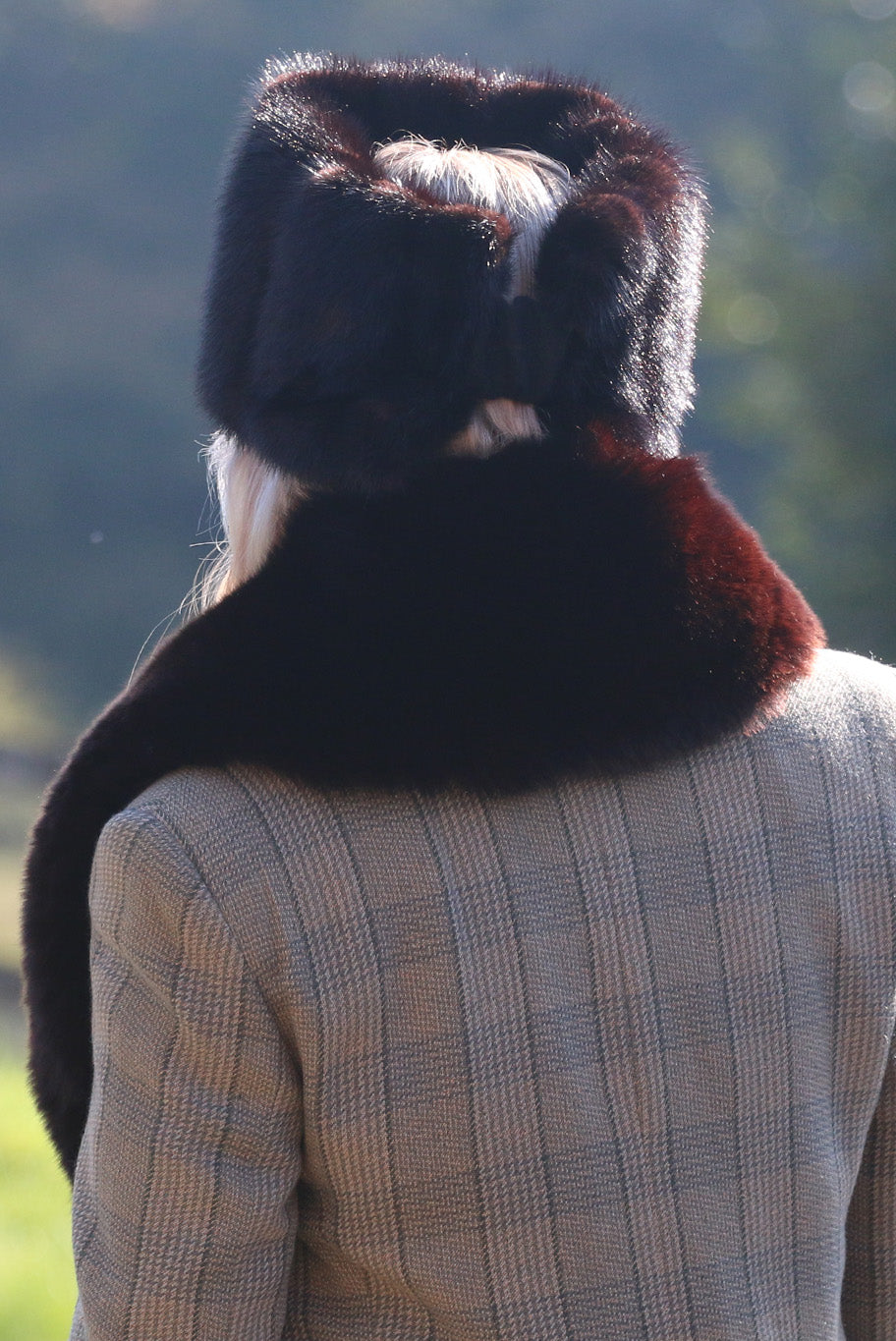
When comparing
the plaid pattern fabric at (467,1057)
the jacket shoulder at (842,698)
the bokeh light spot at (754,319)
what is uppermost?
the bokeh light spot at (754,319)

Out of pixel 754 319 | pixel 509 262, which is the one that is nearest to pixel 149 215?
pixel 754 319

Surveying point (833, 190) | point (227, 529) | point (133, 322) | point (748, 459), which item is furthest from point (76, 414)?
point (227, 529)

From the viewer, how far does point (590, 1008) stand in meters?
0.91

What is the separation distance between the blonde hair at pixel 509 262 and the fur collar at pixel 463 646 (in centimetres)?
4

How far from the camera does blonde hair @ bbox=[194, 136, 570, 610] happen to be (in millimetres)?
913

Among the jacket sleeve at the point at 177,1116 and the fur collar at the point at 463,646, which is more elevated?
the fur collar at the point at 463,646

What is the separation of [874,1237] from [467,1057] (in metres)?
0.43

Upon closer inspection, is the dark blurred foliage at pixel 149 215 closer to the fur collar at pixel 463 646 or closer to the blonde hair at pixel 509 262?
the blonde hair at pixel 509 262

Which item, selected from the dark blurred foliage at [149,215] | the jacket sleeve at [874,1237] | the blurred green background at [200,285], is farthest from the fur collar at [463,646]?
the dark blurred foliage at [149,215]

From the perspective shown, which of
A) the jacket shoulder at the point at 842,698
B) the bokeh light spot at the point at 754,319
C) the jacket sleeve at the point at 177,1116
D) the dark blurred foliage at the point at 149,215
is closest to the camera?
the jacket sleeve at the point at 177,1116

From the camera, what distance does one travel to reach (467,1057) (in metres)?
0.88

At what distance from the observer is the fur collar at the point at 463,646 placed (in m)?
0.85

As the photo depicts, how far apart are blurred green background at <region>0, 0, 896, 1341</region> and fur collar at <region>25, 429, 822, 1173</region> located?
2.54m

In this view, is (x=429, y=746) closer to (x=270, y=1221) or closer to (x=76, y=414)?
(x=270, y=1221)
